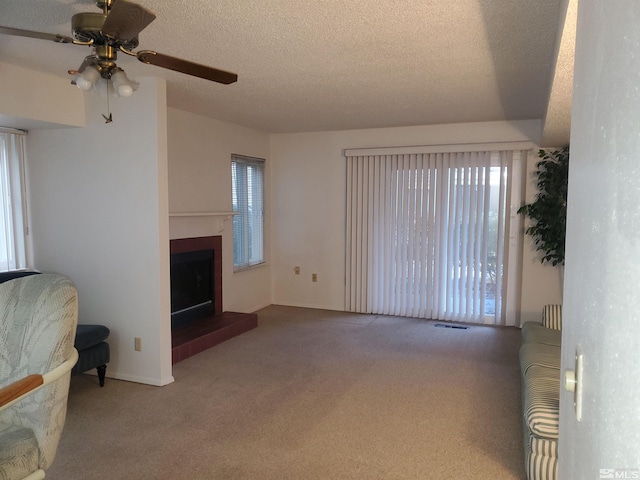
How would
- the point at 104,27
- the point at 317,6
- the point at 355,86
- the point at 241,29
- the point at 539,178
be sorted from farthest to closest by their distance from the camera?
the point at 539,178
the point at 355,86
the point at 241,29
the point at 317,6
the point at 104,27

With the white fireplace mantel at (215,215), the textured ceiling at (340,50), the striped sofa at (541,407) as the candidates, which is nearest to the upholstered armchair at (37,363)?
the textured ceiling at (340,50)

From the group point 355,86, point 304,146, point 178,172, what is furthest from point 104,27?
point 304,146

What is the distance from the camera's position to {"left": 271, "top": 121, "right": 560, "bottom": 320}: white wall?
604 cm

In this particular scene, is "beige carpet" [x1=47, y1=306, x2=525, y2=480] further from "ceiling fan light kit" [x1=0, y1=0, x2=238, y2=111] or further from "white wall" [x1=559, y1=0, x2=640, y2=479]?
"ceiling fan light kit" [x1=0, y1=0, x2=238, y2=111]

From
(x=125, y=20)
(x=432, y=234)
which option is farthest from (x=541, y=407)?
(x=432, y=234)

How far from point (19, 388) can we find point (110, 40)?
1452 mm

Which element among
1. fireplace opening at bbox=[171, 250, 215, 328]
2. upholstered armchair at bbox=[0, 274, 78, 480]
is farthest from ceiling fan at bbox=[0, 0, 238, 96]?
fireplace opening at bbox=[171, 250, 215, 328]

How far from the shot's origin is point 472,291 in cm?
541

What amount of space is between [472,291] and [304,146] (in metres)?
2.82

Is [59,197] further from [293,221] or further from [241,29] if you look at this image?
[293,221]

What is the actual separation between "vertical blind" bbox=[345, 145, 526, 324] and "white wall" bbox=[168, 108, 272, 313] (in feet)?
4.30

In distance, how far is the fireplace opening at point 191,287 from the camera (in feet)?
15.4

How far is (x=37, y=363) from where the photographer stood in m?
1.89
